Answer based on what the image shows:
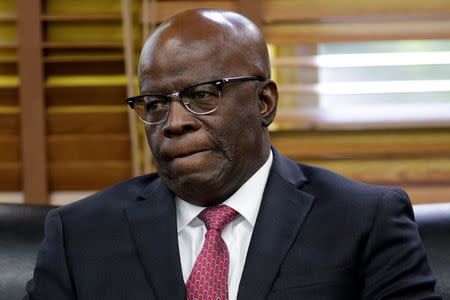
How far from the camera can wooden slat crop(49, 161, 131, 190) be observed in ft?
10.1

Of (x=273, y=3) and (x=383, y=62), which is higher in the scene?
(x=273, y=3)

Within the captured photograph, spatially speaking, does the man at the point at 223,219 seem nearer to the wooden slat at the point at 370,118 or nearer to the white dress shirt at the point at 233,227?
the white dress shirt at the point at 233,227

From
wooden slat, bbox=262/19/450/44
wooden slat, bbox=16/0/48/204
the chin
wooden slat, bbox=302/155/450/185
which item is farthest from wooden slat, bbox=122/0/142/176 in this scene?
the chin

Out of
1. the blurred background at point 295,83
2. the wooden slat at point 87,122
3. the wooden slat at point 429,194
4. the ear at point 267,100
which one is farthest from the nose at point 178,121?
the wooden slat at point 429,194

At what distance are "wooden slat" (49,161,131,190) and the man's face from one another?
176 centimetres

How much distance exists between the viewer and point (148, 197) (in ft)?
4.97

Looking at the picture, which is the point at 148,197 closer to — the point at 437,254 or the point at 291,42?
the point at 437,254

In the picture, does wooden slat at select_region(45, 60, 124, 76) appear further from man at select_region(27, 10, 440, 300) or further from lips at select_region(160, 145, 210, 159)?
lips at select_region(160, 145, 210, 159)

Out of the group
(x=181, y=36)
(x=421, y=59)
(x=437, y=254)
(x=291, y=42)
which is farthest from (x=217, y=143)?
(x=421, y=59)

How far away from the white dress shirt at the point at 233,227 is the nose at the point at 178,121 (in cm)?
23

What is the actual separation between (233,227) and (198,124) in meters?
0.28

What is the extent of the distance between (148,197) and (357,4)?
1792 mm

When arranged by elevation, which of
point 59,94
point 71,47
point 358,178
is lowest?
point 358,178

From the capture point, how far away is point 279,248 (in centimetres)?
134
